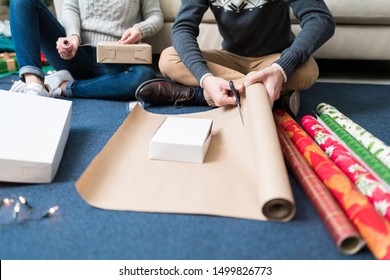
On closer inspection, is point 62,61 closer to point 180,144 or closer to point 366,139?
point 180,144

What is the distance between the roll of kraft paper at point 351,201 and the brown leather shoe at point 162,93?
479mm

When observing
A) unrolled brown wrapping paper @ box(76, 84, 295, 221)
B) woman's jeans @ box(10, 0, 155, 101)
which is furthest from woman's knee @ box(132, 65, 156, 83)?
unrolled brown wrapping paper @ box(76, 84, 295, 221)

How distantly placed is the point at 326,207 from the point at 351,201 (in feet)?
0.17

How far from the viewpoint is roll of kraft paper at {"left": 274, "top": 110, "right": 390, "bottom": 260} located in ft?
1.79

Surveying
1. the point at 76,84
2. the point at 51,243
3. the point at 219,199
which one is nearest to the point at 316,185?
the point at 219,199

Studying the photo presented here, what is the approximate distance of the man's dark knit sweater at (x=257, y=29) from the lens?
1025mm

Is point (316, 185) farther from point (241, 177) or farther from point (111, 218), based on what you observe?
point (111, 218)

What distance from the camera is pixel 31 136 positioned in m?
0.78

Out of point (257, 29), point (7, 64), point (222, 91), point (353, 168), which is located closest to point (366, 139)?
point (353, 168)

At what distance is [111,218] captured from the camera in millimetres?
634

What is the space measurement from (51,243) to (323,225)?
46cm

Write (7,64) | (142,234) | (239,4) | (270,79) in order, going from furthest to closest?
(7,64), (239,4), (270,79), (142,234)

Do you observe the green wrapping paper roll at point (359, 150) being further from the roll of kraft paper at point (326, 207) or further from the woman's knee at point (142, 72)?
the woman's knee at point (142, 72)
